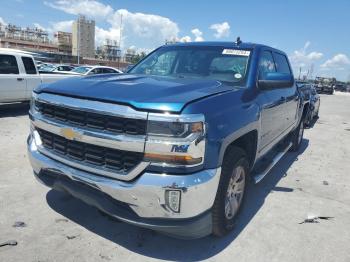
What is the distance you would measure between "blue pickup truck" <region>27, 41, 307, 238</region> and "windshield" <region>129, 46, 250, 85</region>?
210 mm

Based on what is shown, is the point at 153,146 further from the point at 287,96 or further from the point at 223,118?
the point at 287,96

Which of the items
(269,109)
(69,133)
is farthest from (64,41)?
(69,133)

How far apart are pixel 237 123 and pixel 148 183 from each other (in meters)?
1.08

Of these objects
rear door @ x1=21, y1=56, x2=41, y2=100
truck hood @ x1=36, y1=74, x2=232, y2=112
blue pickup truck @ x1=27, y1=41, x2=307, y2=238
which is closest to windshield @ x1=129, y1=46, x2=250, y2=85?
blue pickup truck @ x1=27, y1=41, x2=307, y2=238

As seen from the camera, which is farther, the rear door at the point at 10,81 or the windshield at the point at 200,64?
the rear door at the point at 10,81

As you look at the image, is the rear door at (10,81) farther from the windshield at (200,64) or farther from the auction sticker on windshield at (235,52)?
the auction sticker on windshield at (235,52)

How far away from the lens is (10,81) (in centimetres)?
936

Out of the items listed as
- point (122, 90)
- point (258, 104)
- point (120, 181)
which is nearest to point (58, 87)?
point (122, 90)

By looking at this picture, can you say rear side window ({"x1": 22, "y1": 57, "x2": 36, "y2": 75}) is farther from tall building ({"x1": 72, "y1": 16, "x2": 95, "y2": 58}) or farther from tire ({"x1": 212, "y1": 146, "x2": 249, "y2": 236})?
tall building ({"x1": 72, "y1": 16, "x2": 95, "y2": 58})

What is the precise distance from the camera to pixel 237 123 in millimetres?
3252

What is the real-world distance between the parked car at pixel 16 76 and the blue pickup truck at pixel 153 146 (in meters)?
6.51

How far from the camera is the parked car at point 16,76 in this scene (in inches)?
363

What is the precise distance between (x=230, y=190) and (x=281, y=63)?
3.00 metres

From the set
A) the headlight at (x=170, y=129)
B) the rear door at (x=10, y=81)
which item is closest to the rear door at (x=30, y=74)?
the rear door at (x=10, y=81)
